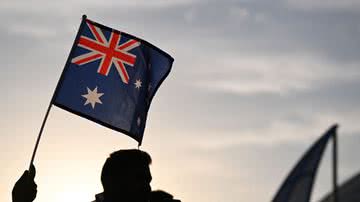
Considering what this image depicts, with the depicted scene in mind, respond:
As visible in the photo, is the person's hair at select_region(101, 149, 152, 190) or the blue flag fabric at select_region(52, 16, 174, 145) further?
the blue flag fabric at select_region(52, 16, 174, 145)

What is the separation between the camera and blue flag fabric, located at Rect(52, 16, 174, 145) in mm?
10766

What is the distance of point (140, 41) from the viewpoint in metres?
11.5

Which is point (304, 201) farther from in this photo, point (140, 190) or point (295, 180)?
point (140, 190)

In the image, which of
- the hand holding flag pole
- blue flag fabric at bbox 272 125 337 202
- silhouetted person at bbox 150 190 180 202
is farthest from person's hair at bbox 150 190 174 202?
blue flag fabric at bbox 272 125 337 202

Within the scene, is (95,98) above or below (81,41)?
below

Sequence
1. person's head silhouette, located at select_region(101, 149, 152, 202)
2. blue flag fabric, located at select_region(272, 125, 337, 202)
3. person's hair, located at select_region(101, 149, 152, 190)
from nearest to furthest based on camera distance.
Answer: person's head silhouette, located at select_region(101, 149, 152, 202), person's hair, located at select_region(101, 149, 152, 190), blue flag fabric, located at select_region(272, 125, 337, 202)

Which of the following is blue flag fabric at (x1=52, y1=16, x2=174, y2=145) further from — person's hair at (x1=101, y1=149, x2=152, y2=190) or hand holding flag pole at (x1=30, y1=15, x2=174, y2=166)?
person's hair at (x1=101, y1=149, x2=152, y2=190)

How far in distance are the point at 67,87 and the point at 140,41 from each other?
4.04 ft

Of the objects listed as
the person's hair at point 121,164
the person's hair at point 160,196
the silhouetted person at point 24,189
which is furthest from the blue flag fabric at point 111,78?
the person's hair at point 121,164

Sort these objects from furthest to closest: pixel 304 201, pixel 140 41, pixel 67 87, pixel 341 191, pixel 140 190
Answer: pixel 341 191, pixel 304 201, pixel 140 41, pixel 67 87, pixel 140 190

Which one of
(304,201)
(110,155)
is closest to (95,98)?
(110,155)

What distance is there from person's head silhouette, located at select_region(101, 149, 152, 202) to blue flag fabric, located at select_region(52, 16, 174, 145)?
7.34ft

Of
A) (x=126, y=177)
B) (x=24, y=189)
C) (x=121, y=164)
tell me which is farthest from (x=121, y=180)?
(x=24, y=189)

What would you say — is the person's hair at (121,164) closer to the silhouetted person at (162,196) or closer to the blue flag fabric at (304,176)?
the silhouetted person at (162,196)
